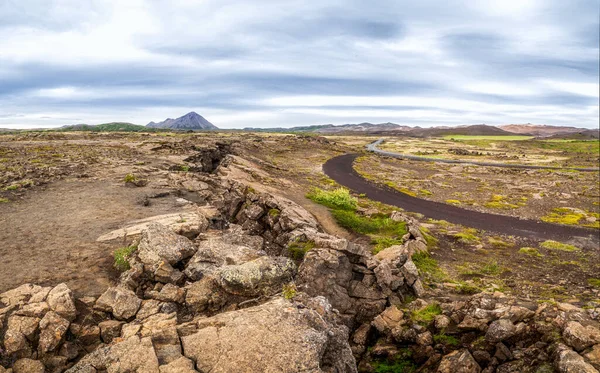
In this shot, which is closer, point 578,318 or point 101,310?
point 101,310

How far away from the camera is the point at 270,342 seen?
921 centimetres

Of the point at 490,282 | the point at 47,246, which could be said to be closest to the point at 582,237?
the point at 490,282

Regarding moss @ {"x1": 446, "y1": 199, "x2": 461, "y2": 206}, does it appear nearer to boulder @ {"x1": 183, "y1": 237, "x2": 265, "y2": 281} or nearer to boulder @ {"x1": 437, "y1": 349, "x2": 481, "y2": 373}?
boulder @ {"x1": 437, "y1": 349, "x2": 481, "y2": 373}

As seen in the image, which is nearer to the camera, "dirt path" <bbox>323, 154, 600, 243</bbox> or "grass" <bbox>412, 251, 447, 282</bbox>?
"grass" <bbox>412, 251, 447, 282</bbox>

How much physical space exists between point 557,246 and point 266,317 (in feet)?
98.5

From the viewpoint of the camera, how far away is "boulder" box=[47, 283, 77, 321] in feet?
33.9

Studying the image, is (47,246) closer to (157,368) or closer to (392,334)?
(157,368)

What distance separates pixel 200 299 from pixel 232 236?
5389 mm

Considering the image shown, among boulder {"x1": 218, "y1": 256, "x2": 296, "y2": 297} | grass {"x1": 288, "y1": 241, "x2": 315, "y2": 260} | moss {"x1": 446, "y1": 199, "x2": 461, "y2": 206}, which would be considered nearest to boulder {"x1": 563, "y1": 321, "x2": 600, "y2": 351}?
boulder {"x1": 218, "y1": 256, "x2": 296, "y2": 297}

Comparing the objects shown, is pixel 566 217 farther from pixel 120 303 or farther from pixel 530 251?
pixel 120 303


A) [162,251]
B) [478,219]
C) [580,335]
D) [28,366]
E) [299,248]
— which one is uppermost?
[162,251]

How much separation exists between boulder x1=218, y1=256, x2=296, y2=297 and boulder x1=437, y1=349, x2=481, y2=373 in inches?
261

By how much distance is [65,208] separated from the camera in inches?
858

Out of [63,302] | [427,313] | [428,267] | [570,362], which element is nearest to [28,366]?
[63,302]
